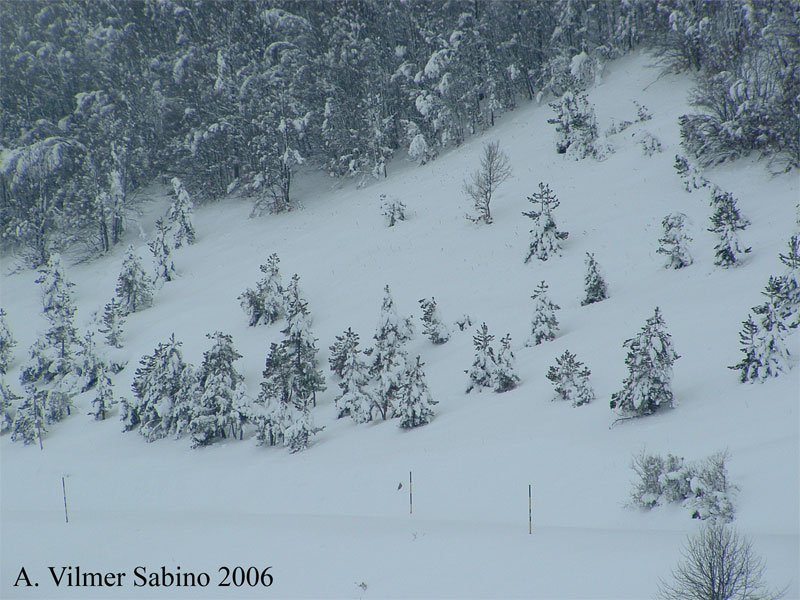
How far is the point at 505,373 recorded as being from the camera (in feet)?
53.6

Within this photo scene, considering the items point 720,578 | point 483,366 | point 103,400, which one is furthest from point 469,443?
point 103,400

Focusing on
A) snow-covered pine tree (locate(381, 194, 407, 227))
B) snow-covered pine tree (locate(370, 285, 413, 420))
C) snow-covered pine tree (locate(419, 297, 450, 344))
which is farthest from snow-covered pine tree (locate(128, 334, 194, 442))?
snow-covered pine tree (locate(381, 194, 407, 227))

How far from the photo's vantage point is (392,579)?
27.4ft

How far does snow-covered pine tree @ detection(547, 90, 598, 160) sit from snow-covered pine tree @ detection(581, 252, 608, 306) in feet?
47.6

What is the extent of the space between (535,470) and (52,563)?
9.73 meters

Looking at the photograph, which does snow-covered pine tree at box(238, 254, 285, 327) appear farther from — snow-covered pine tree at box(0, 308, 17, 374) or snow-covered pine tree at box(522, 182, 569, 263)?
snow-covered pine tree at box(0, 308, 17, 374)

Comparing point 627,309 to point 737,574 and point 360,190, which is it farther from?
point 360,190

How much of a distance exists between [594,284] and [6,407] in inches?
958

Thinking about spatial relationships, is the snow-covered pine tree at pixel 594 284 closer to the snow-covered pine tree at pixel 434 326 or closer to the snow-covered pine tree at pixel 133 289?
the snow-covered pine tree at pixel 434 326

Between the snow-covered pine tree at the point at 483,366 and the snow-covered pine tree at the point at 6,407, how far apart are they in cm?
1936

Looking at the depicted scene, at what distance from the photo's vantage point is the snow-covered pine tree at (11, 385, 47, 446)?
21.8 m

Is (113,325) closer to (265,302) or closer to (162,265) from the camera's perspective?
(162,265)

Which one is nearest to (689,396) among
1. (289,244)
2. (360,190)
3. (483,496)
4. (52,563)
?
(483,496)

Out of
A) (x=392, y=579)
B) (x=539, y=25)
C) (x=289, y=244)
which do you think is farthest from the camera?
(x=539, y=25)
